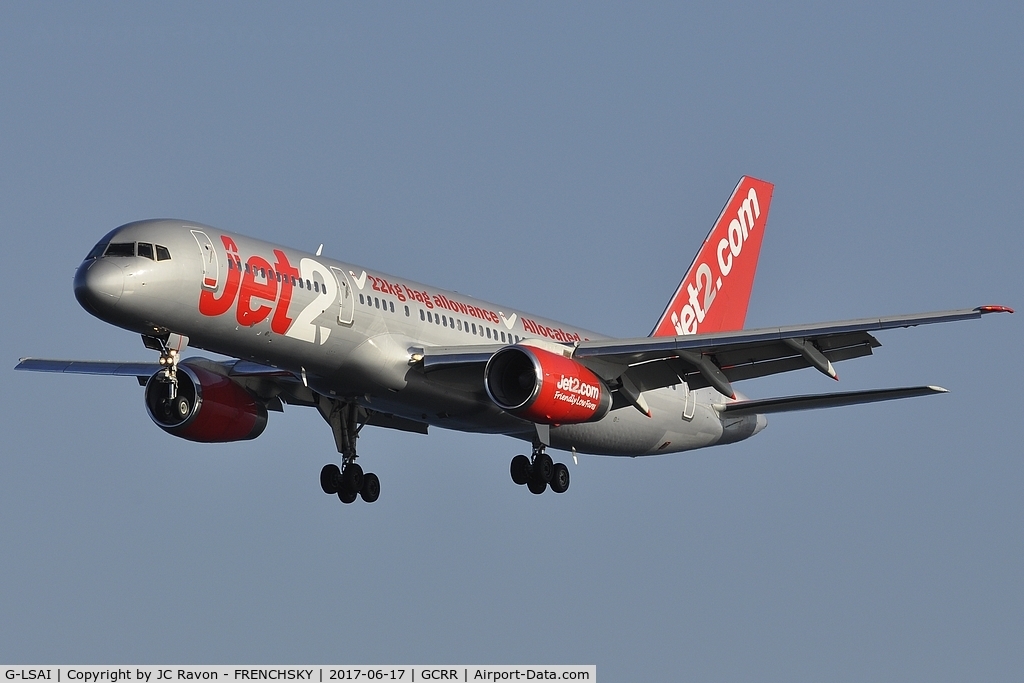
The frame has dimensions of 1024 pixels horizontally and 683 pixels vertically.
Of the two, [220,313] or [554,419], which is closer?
[220,313]

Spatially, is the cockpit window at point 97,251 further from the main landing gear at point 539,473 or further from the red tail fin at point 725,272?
the red tail fin at point 725,272

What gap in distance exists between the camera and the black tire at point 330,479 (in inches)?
1865

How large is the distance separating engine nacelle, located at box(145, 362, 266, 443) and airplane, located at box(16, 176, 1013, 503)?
38 mm

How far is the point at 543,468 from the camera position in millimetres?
47094

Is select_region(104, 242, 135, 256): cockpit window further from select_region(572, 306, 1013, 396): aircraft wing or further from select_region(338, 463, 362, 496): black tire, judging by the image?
select_region(338, 463, 362, 496): black tire

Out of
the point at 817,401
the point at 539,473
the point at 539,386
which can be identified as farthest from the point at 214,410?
the point at 817,401

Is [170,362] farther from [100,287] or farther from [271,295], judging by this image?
[100,287]

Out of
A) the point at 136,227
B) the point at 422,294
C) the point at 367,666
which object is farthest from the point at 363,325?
the point at 367,666

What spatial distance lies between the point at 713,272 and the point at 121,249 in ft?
75.4

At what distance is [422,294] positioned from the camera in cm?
4356

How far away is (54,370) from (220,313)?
40.4 feet

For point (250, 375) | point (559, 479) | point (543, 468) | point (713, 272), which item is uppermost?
point (713, 272)

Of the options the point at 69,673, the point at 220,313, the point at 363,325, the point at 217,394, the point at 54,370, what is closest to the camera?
the point at 69,673

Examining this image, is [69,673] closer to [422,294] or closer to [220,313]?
[220,313]
